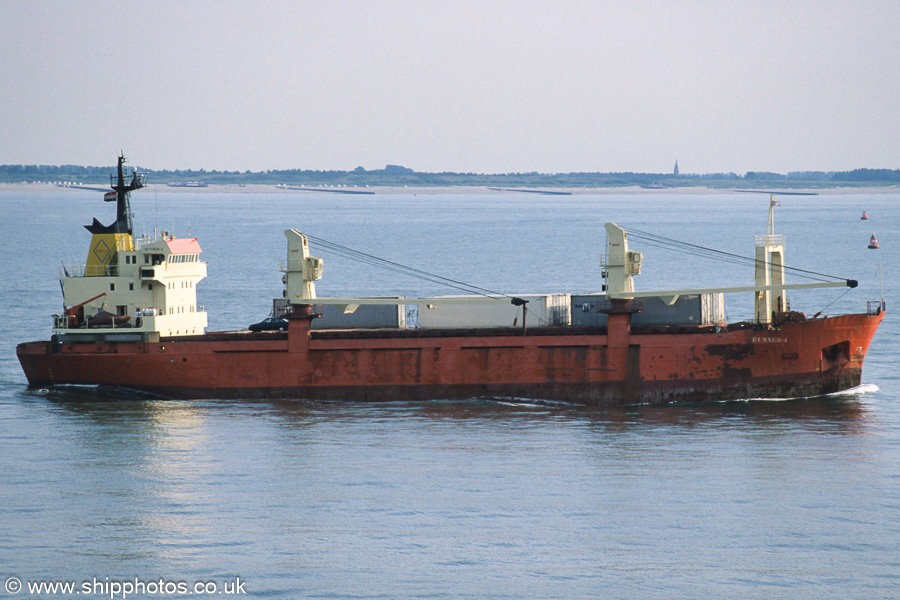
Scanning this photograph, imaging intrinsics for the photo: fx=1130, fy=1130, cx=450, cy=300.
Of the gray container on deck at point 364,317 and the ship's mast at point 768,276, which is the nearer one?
the ship's mast at point 768,276

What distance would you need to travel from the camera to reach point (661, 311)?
4441cm

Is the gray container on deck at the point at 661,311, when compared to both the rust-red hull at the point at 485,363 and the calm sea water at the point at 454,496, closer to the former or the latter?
the rust-red hull at the point at 485,363

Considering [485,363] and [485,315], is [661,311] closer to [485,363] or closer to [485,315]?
[485,315]

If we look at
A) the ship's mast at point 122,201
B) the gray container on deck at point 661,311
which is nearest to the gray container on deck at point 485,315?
the gray container on deck at point 661,311

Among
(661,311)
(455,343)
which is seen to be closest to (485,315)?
(455,343)

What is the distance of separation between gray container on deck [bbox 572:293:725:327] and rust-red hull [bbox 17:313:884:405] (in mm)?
2129

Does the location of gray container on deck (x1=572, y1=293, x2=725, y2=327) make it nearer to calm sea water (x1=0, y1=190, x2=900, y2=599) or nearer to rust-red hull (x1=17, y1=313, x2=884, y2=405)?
rust-red hull (x1=17, y1=313, x2=884, y2=405)

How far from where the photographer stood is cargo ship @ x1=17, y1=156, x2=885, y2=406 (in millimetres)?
42281

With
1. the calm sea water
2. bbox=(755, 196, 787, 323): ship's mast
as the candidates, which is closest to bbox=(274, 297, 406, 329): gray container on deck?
the calm sea water

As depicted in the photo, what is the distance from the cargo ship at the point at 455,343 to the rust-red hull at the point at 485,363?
0.05 metres

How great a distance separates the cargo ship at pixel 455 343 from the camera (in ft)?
139

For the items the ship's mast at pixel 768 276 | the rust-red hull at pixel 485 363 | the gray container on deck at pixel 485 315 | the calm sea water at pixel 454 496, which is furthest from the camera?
the gray container on deck at pixel 485 315

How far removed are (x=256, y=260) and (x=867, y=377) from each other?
69.2m

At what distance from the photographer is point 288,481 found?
→ 3278cm
